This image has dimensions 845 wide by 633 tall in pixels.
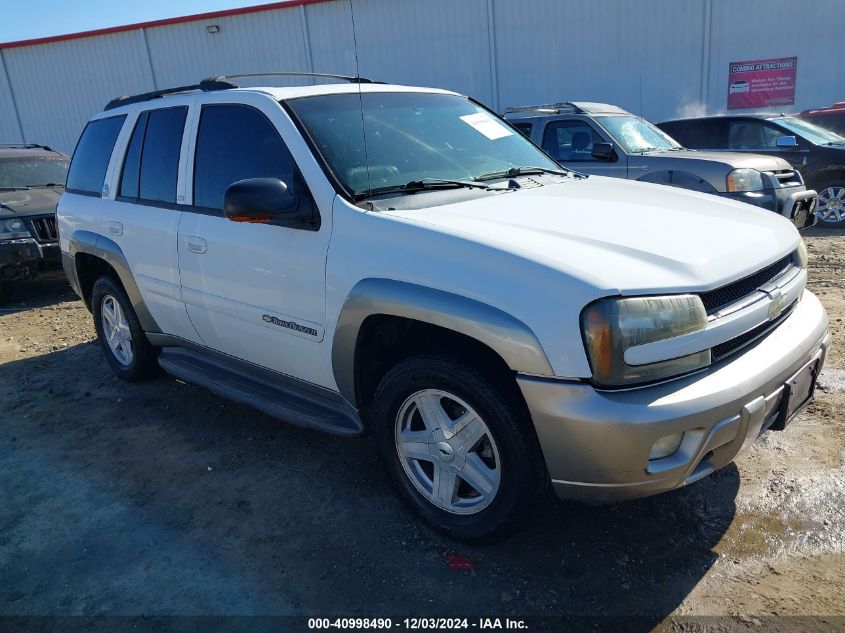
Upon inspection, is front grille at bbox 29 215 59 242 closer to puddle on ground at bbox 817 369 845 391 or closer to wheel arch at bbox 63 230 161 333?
wheel arch at bbox 63 230 161 333

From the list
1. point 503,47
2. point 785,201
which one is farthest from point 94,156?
point 503,47

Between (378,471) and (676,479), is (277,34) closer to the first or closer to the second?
(378,471)

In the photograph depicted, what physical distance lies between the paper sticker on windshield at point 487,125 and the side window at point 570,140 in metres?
4.37

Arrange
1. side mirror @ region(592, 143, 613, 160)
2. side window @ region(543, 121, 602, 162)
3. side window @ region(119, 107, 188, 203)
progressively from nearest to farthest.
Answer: side window @ region(119, 107, 188, 203), side mirror @ region(592, 143, 613, 160), side window @ region(543, 121, 602, 162)

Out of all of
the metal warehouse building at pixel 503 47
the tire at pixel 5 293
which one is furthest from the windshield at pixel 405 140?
the metal warehouse building at pixel 503 47

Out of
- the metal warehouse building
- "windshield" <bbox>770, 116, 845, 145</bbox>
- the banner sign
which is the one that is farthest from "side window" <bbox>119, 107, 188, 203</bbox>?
the banner sign

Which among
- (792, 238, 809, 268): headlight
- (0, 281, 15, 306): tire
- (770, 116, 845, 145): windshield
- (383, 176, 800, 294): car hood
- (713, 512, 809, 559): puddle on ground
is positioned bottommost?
(0, 281, 15, 306): tire

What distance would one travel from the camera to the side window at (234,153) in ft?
10.3

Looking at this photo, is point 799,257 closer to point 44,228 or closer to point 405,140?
point 405,140

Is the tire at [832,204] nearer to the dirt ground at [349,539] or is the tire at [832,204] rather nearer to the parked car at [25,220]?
the dirt ground at [349,539]

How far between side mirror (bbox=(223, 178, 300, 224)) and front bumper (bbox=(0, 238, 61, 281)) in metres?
5.51

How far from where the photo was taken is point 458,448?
2.66 meters

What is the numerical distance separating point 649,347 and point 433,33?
16.9 metres

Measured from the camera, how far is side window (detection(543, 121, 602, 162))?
8.02 m
